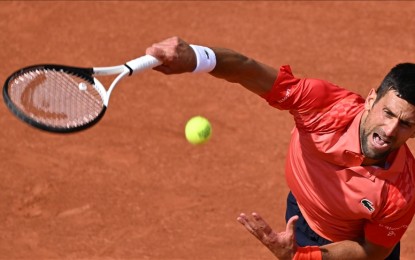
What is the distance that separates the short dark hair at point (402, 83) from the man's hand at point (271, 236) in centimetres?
85

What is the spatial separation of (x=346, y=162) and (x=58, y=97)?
5.21 feet

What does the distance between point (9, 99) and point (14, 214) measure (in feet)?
8.93

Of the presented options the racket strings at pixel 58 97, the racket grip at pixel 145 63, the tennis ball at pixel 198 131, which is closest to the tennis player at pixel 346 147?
the racket grip at pixel 145 63

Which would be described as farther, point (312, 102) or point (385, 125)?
point (312, 102)

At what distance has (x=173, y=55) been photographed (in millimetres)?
4465

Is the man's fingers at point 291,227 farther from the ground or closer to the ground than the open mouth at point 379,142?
closer to the ground

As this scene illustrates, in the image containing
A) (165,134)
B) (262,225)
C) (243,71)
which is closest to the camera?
(262,225)

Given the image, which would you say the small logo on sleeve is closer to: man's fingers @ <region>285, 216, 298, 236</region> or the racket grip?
man's fingers @ <region>285, 216, 298, 236</region>

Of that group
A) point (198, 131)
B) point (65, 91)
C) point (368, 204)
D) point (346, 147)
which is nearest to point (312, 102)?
point (346, 147)

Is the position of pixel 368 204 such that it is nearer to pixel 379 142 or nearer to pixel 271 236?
pixel 379 142

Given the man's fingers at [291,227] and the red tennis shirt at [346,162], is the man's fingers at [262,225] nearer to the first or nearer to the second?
the man's fingers at [291,227]

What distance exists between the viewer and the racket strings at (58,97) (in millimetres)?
4527

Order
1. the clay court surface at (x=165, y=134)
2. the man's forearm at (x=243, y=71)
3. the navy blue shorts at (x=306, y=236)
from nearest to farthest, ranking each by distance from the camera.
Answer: the man's forearm at (x=243, y=71) → the navy blue shorts at (x=306, y=236) → the clay court surface at (x=165, y=134)

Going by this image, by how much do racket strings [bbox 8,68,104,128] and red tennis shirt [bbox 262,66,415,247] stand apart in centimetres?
96
